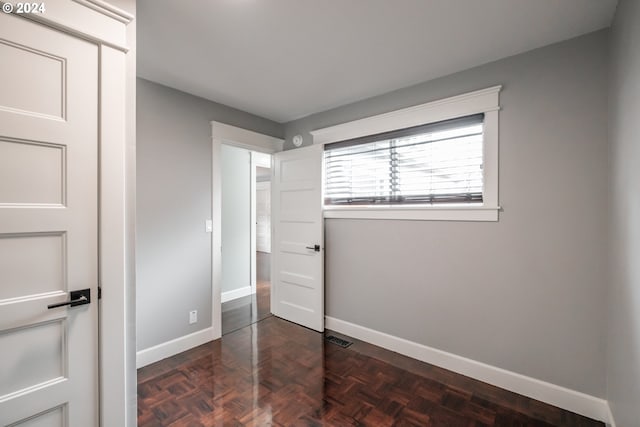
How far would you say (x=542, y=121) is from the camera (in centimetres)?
202

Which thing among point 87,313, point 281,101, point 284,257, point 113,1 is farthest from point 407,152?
point 87,313

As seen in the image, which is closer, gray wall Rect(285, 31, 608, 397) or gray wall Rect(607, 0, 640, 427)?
gray wall Rect(607, 0, 640, 427)

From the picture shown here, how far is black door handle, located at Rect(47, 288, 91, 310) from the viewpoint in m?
1.31

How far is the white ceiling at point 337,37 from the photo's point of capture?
5.42ft

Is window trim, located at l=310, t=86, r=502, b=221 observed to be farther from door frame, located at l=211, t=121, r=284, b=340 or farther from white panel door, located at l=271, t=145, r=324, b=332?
door frame, located at l=211, t=121, r=284, b=340

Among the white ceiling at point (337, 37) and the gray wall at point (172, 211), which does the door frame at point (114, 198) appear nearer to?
the white ceiling at point (337, 37)

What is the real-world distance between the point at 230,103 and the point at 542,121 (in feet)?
9.10

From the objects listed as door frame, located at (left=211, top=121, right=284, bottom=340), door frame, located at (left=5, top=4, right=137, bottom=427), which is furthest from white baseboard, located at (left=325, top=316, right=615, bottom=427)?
door frame, located at (left=5, top=4, right=137, bottom=427)

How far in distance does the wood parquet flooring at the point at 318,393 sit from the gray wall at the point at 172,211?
1.34ft

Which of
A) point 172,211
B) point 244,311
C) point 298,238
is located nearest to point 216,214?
point 172,211

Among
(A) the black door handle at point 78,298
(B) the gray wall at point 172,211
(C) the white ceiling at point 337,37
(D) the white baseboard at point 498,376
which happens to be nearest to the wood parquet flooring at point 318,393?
(D) the white baseboard at point 498,376

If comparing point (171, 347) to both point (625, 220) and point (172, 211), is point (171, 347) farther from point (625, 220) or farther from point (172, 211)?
point (625, 220)

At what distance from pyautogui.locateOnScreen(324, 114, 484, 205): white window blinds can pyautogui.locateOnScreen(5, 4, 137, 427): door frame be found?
2098 mm

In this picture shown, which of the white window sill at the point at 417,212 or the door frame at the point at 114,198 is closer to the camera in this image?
the door frame at the point at 114,198
